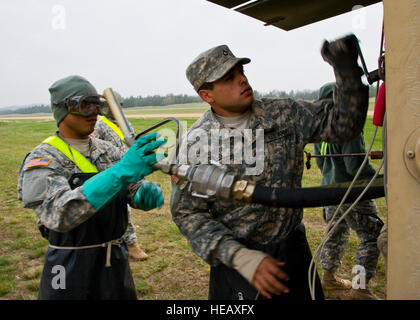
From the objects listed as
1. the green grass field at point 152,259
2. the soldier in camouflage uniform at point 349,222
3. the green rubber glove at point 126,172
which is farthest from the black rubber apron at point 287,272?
the green grass field at point 152,259

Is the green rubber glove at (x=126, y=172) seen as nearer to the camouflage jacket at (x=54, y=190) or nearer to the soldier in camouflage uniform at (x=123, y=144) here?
the camouflage jacket at (x=54, y=190)

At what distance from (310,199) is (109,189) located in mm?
946

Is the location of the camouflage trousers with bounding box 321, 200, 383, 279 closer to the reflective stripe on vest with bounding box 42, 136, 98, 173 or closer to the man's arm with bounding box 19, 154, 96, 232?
the reflective stripe on vest with bounding box 42, 136, 98, 173

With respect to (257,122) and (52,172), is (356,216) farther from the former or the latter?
(52,172)

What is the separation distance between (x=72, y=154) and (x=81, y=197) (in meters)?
0.48

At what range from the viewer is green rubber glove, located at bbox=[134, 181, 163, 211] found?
2096 millimetres

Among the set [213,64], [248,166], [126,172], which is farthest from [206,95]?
[126,172]

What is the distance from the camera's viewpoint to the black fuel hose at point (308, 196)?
→ 4.22ft

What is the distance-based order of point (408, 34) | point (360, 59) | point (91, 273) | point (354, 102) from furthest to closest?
point (91, 273)
point (354, 102)
point (360, 59)
point (408, 34)

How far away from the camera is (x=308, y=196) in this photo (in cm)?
128

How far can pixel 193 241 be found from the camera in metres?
1.66
